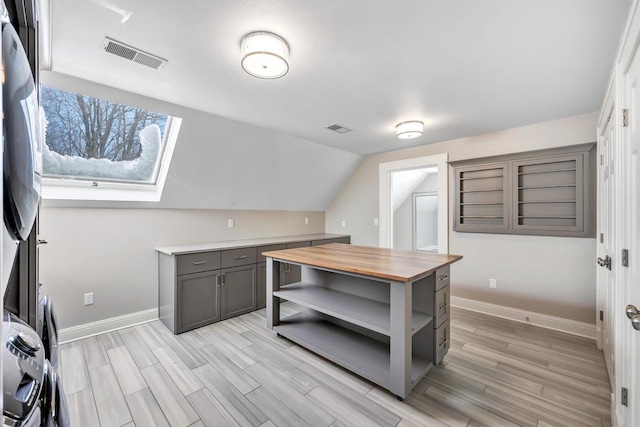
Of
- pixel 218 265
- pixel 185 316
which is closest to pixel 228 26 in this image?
pixel 218 265

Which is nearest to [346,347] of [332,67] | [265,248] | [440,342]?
[440,342]

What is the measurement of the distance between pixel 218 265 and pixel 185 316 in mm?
607

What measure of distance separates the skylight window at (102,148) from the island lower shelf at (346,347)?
2179 millimetres

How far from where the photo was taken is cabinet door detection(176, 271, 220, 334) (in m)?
2.91

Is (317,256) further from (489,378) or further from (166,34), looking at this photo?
(166,34)

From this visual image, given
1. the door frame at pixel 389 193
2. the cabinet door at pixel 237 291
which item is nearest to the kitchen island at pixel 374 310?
the cabinet door at pixel 237 291

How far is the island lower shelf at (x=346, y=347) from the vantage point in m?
2.05

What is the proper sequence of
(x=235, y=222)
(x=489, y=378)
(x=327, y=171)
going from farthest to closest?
1. (x=327, y=171)
2. (x=235, y=222)
3. (x=489, y=378)

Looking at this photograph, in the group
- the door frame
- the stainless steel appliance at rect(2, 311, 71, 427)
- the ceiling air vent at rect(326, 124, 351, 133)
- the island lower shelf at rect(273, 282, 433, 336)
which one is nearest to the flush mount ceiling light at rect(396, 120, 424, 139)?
the ceiling air vent at rect(326, 124, 351, 133)

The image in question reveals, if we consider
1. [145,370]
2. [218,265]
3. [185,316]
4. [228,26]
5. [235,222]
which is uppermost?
[228,26]

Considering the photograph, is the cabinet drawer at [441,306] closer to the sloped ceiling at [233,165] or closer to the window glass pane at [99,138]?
the sloped ceiling at [233,165]

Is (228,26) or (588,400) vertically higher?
(228,26)

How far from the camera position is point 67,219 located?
271 centimetres

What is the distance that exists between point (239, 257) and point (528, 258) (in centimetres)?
334
